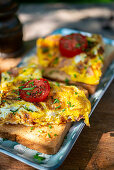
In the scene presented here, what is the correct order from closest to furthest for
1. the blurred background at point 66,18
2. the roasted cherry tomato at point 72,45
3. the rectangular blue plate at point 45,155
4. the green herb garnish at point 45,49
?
the rectangular blue plate at point 45,155 → the roasted cherry tomato at point 72,45 → the green herb garnish at point 45,49 → the blurred background at point 66,18

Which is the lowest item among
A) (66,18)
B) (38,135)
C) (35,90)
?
(66,18)

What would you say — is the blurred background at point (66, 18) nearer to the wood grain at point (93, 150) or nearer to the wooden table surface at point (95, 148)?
the wooden table surface at point (95, 148)

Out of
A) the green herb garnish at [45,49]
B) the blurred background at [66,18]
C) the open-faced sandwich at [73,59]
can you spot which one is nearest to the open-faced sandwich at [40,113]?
the open-faced sandwich at [73,59]

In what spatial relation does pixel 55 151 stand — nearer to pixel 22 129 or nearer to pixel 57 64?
pixel 22 129

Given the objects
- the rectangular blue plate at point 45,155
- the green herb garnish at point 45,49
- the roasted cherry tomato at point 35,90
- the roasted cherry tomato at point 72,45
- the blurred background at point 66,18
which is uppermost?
the roasted cherry tomato at point 35,90

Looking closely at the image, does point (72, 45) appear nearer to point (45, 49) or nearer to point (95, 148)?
point (45, 49)

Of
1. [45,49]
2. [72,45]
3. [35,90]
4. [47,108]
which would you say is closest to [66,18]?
[45,49]
